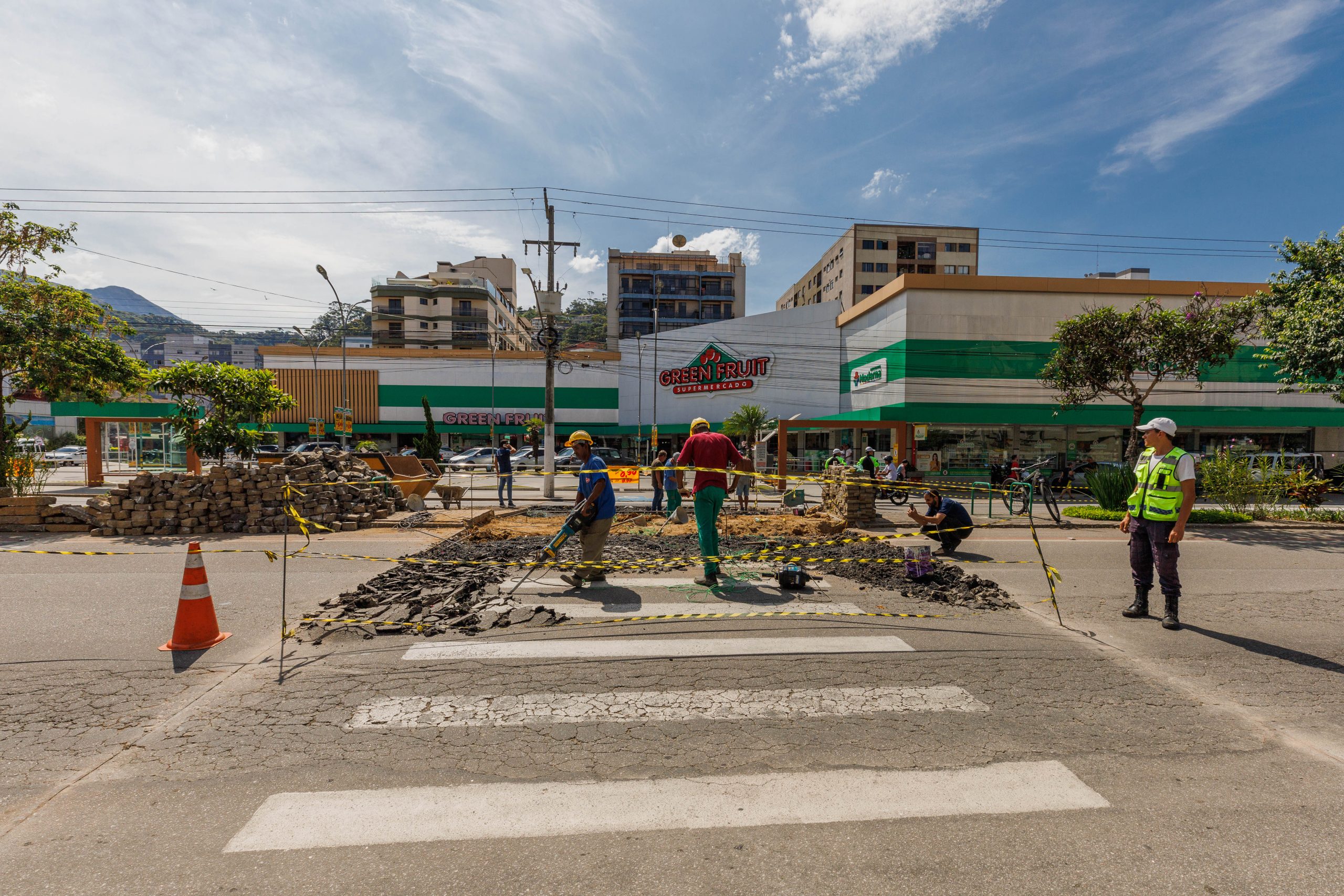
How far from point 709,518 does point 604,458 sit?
2737 centimetres

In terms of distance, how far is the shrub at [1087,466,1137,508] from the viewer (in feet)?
47.8

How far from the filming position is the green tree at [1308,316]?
1366 cm

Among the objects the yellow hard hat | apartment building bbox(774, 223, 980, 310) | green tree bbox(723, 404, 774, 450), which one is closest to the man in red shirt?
the yellow hard hat

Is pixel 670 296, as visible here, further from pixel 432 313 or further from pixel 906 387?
pixel 906 387

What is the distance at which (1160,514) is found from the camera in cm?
563

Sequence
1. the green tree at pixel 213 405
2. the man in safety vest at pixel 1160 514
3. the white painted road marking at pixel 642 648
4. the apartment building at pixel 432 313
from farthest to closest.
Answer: the apartment building at pixel 432 313, the green tree at pixel 213 405, the man in safety vest at pixel 1160 514, the white painted road marking at pixel 642 648

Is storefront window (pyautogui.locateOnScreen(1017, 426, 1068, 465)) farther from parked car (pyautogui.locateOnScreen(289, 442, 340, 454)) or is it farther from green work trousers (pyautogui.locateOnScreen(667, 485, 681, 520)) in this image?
parked car (pyautogui.locateOnScreen(289, 442, 340, 454))

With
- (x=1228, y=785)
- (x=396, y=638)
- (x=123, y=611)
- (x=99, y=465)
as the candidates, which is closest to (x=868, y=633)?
(x=1228, y=785)

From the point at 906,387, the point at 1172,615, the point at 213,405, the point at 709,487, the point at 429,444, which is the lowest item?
the point at 1172,615

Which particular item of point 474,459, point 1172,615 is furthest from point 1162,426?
point 474,459

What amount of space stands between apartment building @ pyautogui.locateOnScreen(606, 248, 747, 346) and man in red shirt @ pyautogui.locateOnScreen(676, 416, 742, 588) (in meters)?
74.3

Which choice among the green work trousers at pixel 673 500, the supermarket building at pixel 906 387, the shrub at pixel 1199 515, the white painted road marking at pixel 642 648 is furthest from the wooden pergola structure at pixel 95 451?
the shrub at pixel 1199 515

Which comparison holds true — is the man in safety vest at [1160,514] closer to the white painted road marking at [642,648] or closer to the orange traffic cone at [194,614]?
the white painted road marking at [642,648]

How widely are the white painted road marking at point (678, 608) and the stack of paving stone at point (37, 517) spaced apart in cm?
1125
